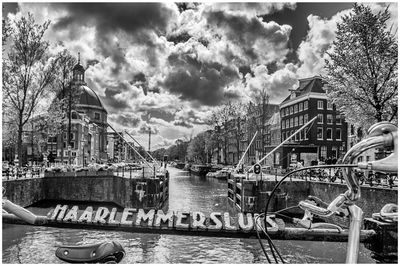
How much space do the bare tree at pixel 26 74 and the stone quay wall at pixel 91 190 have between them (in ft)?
6.26

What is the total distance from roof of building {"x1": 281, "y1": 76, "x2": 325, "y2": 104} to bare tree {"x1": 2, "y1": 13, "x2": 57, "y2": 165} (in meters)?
23.0

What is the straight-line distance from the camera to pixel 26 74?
16922 millimetres

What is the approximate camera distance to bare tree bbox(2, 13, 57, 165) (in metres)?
15.5

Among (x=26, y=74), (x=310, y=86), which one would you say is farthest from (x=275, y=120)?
(x=26, y=74)

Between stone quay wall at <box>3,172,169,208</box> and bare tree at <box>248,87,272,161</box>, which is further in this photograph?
bare tree at <box>248,87,272,161</box>

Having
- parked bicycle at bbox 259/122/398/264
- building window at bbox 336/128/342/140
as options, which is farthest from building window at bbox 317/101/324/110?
parked bicycle at bbox 259/122/398/264

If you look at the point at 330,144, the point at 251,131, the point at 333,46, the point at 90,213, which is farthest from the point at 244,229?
the point at 330,144

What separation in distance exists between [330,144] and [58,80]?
24009 mm

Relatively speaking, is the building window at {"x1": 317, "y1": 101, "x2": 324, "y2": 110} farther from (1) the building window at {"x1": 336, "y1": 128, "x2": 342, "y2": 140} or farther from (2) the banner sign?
(2) the banner sign

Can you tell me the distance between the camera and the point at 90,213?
299cm

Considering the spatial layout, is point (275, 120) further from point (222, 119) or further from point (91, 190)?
point (91, 190)

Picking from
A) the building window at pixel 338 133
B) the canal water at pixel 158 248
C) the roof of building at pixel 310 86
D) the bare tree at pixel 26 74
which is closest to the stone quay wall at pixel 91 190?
the bare tree at pixel 26 74

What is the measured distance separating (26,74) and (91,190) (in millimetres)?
8212

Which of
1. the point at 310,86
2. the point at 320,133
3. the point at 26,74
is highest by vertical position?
the point at 310,86
